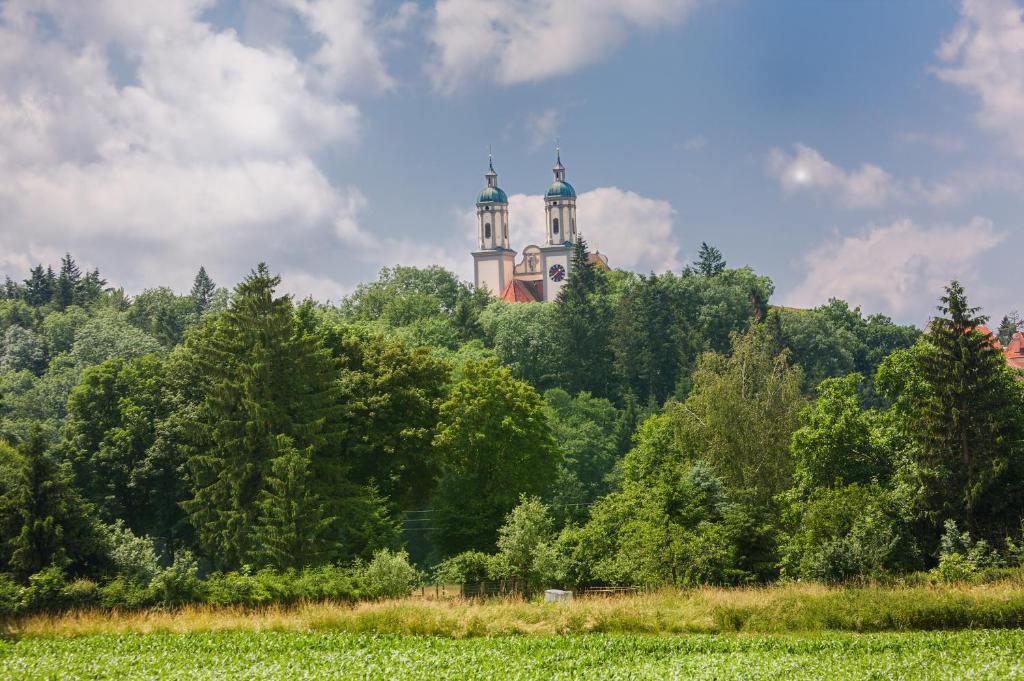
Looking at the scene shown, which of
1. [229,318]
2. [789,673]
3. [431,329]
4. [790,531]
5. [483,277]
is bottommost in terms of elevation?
[789,673]

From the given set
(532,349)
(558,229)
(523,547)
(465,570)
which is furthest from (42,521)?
(558,229)

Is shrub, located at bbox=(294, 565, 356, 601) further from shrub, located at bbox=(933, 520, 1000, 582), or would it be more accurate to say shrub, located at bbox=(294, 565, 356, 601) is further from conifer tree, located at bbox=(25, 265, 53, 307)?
conifer tree, located at bbox=(25, 265, 53, 307)

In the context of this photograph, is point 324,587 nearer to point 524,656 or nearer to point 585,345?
point 524,656

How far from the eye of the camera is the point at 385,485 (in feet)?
172

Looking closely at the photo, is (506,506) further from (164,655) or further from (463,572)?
(164,655)

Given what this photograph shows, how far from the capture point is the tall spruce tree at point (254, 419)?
1759 inches

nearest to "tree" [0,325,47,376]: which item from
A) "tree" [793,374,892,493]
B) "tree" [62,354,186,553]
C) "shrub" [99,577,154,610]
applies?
"tree" [62,354,186,553]

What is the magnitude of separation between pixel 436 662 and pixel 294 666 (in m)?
2.82

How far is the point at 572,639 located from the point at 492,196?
148012 mm

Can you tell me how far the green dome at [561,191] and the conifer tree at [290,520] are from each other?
132220 millimetres

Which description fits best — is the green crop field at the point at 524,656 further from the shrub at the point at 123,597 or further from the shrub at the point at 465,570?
the shrub at the point at 465,570

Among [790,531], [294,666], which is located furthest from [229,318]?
[294,666]

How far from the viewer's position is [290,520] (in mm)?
43031

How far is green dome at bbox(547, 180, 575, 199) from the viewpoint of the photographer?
173625 mm
